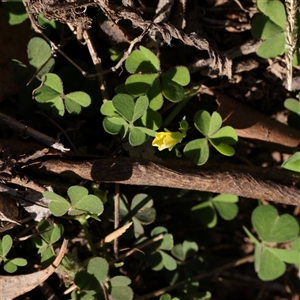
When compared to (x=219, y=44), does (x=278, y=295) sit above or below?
below

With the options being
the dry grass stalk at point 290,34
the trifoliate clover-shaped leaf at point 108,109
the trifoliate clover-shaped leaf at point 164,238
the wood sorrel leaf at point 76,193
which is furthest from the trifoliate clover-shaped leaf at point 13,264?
the dry grass stalk at point 290,34

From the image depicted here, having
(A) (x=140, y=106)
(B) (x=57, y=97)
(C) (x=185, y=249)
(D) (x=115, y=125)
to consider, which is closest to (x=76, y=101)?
(B) (x=57, y=97)

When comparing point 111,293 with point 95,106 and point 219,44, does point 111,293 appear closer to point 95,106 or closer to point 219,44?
point 95,106

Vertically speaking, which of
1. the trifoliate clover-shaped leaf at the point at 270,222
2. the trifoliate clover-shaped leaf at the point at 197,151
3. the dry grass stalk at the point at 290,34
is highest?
the dry grass stalk at the point at 290,34

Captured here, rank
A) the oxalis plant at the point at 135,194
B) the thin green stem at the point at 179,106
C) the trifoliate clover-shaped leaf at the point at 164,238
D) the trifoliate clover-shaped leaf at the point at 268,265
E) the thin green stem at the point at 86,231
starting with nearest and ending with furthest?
the oxalis plant at the point at 135,194 < the thin green stem at the point at 86,231 < the thin green stem at the point at 179,106 < the trifoliate clover-shaped leaf at the point at 164,238 < the trifoliate clover-shaped leaf at the point at 268,265

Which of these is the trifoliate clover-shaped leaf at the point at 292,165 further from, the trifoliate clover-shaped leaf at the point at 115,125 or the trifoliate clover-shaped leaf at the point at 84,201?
the trifoliate clover-shaped leaf at the point at 84,201

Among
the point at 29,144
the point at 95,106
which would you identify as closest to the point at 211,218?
the point at 95,106
